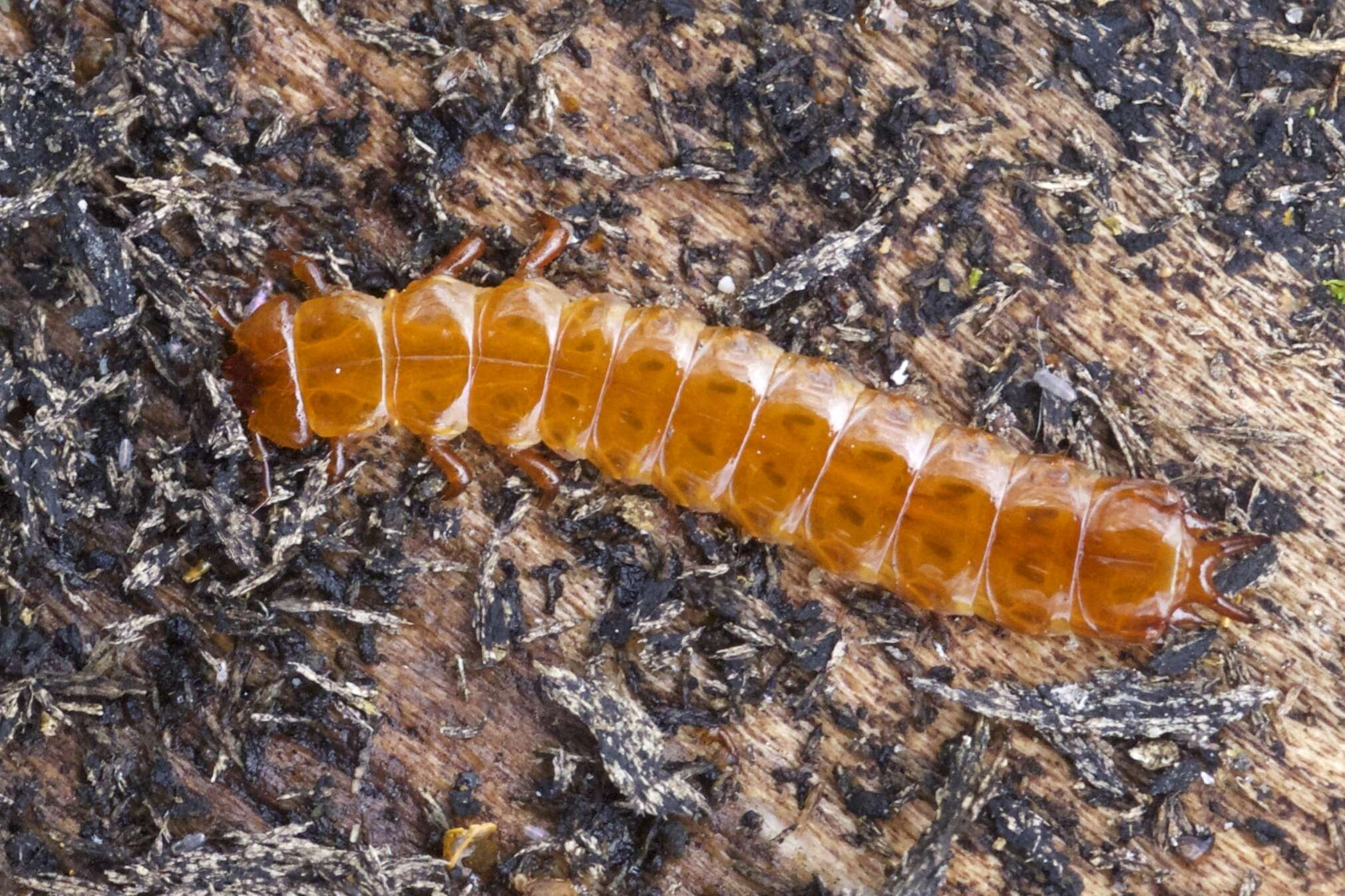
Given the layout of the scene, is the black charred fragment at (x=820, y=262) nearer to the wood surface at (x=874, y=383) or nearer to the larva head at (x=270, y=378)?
the wood surface at (x=874, y=383)

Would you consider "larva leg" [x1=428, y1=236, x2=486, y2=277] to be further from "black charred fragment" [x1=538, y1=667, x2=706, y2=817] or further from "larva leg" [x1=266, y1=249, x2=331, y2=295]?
"black charred fragment" [x1=538, y1=667, x2=706, y2=817]

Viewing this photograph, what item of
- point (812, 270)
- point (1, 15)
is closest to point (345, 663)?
point (812, 270)

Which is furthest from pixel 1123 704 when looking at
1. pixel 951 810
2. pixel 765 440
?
pixel 765 440

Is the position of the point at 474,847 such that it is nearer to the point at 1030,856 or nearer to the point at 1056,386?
the point at 1030,856

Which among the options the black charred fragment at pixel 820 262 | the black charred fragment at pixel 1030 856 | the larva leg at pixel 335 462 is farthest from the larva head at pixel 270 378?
the black charred fragment at pixel 1030 856

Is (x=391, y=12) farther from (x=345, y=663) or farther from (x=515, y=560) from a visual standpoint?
(x=345, y=663)

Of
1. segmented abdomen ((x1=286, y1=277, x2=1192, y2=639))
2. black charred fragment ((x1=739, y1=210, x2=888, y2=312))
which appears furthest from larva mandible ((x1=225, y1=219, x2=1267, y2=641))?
black charred fragment ((x1=739, y1=210, x2=888, y2=312))
